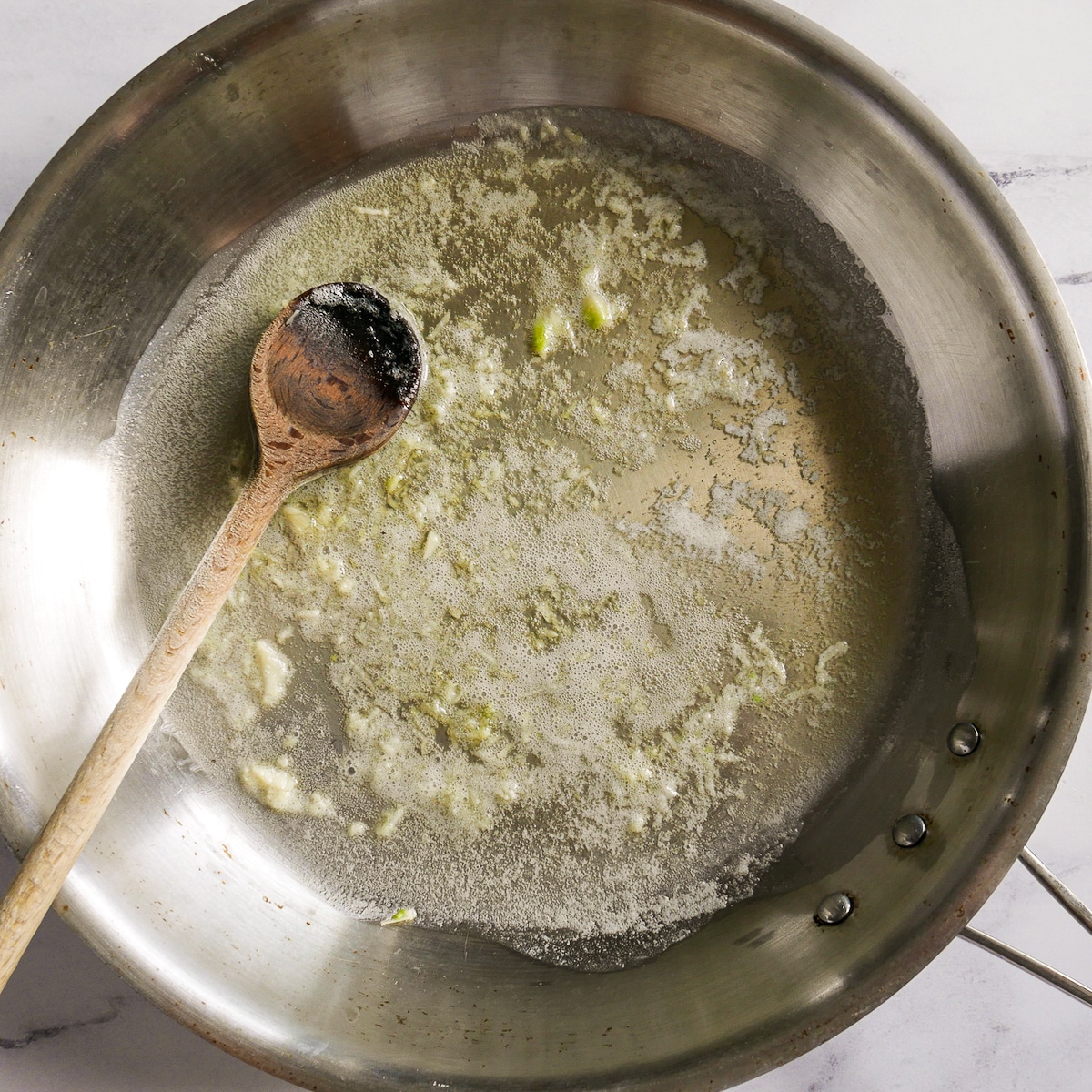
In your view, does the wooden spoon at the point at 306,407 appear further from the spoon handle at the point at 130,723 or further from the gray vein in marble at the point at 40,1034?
the gray vein in marble at the point at 40,1034

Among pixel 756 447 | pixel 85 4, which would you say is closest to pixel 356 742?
pixel 756 447

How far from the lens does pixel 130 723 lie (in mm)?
665

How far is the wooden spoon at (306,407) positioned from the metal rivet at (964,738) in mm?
619

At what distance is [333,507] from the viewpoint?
2.59 ft

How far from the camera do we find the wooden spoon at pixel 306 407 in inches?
27.7

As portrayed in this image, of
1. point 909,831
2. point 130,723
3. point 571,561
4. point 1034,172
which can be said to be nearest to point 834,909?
point 909,831

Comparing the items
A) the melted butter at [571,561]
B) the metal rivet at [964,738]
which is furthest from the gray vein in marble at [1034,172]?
the metal rivet at [964,738]

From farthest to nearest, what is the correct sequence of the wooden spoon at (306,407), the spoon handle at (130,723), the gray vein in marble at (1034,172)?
1. the gray vein in marble at (1034,172)
2. the wooden spoon at (306,407)
3. the spoon handle at (130,723)

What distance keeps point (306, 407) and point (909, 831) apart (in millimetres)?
703

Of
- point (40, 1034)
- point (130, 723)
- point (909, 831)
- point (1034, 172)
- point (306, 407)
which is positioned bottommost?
point (40, 1034)

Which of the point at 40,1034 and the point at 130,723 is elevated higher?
the point at 130,723

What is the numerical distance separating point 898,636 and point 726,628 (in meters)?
0.18

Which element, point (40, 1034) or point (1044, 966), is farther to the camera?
point (40, 1034)

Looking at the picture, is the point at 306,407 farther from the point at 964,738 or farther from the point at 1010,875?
the point at 1010,875
